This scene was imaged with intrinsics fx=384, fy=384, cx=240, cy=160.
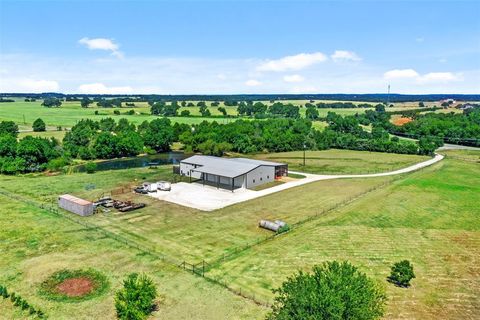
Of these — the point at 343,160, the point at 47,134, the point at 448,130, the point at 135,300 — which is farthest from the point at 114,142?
the point at 448,130

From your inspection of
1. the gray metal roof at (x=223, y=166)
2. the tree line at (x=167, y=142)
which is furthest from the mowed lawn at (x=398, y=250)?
the tree line at (x=167, y=142)

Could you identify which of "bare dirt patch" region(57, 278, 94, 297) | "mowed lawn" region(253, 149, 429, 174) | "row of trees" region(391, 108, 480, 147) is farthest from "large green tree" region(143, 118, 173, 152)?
"row of trees" region(391, 108, 480, 147)

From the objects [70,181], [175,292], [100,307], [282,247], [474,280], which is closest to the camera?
[100,307]

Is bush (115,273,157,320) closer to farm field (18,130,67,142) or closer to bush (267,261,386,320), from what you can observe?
bush (267,261,386,320)

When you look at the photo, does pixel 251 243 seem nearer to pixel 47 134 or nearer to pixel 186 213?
pixel 186 213

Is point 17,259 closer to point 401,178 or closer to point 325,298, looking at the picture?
point 325,298

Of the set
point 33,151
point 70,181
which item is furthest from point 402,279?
point 33,151

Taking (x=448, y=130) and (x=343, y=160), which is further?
(x=448, y=130)
